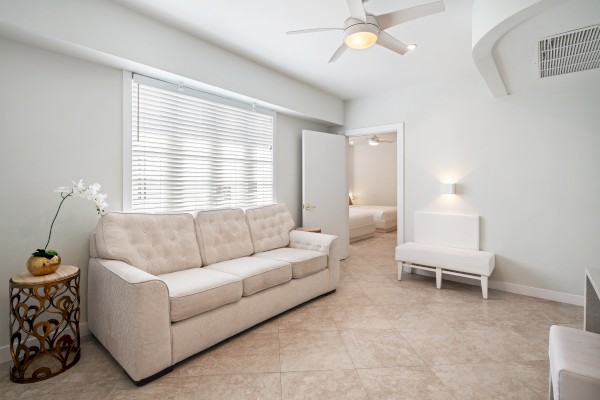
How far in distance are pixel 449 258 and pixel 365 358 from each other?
1968 mm

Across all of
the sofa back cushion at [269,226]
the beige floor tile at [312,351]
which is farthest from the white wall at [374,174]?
the beige floor tile at [312,351]

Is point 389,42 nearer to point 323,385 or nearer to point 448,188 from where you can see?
point 448,188

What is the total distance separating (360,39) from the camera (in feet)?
7.09

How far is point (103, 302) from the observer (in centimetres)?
214

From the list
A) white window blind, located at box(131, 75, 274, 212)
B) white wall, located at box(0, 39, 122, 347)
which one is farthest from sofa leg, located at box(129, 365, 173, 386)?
white window blind, located at box(131, 75, 274, 212)

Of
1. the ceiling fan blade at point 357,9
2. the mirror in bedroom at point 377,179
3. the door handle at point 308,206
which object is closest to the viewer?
the ceiling fan blade at point 357,9

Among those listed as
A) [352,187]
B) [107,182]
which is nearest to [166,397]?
[107,182]

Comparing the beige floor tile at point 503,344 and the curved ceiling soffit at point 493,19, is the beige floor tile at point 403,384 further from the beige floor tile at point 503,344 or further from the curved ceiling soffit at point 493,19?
the curved ceiling soffit at point 493,19

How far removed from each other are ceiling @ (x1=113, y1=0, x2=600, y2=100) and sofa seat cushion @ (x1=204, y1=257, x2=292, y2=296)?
2.23 m

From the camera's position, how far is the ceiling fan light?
2.10 metres

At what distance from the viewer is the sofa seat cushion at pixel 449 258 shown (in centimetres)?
332

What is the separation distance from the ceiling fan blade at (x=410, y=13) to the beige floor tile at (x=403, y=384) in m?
2.34

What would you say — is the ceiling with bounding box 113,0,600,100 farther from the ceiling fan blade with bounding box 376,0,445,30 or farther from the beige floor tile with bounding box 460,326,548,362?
the beige floor tile with bounding box 460,326,548,362

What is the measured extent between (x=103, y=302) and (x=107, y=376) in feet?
1.63
